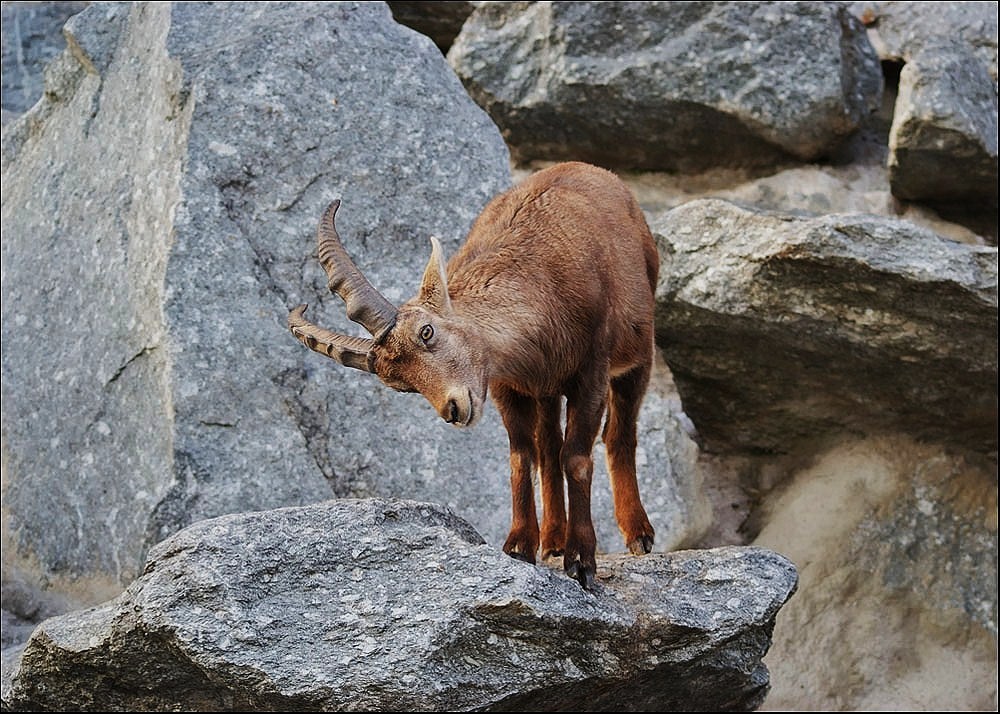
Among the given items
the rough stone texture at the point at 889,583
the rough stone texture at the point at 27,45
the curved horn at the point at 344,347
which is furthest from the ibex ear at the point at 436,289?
the rough stone texture at the point at 27,45

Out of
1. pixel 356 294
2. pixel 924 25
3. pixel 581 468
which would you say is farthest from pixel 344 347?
pixel 924 25

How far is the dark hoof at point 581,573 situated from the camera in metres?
6.47

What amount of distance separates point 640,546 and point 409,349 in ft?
6.79

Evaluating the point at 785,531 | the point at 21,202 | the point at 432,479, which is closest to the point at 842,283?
the point at 785,531

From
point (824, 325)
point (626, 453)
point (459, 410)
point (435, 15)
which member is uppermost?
point (435, 15)

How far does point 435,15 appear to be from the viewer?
1350cm

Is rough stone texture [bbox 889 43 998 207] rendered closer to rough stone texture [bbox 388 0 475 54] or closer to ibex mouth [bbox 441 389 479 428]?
rough stone texture [bbox 388 0 475 54]

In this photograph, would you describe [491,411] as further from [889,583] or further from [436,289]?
[889,583]

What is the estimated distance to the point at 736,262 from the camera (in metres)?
10.0

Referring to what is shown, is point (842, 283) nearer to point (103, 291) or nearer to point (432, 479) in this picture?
point (432, 479)

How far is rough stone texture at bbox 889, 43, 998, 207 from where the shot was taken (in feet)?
35.5

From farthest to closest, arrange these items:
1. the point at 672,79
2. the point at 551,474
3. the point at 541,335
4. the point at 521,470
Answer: the point at 672,79 → the point at 551,474 → the point at 521,470 → the point at 541,335

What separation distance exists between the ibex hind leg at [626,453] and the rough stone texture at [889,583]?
147 inches

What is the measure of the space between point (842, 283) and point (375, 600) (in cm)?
469
